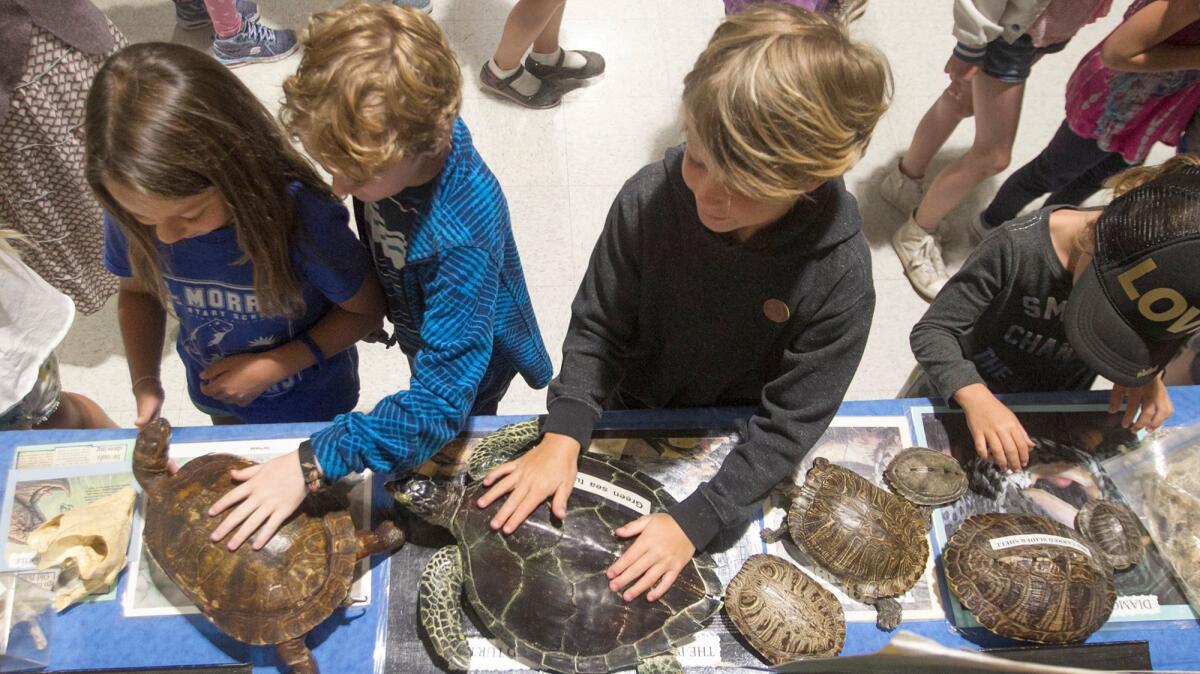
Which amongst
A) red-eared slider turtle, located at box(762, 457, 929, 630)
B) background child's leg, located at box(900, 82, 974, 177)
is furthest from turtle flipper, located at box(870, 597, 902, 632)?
background child's leg, located at box(900, 82, 974, 177)

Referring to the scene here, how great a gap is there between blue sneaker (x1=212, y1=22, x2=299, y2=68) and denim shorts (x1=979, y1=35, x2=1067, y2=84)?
7.26 ft

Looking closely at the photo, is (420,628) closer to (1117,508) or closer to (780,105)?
(780,105)

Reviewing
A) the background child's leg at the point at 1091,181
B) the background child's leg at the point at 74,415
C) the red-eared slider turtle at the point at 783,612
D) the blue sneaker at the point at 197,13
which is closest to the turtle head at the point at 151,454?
the background child's leg at the point at 74,415

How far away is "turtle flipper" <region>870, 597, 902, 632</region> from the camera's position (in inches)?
43.5

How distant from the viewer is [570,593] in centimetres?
107

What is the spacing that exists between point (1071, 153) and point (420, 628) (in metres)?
1.91

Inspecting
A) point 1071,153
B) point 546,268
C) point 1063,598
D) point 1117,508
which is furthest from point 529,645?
point 1071,153

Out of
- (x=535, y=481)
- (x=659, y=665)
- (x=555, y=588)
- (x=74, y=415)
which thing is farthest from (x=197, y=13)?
(x=659, y=665)

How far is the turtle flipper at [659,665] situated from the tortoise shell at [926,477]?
18.1 inches

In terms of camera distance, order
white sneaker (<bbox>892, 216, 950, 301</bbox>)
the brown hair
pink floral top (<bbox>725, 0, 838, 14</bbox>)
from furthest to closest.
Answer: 1. white sneaker (<bbox>892, 216, 950, 301</bbox>)
2. pink floral top (<bbox>725, 0, 838, 14</bbox>)
3. the brown hair

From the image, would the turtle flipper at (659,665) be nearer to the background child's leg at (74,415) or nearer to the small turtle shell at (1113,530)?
the small turtle shell at (1113,530)

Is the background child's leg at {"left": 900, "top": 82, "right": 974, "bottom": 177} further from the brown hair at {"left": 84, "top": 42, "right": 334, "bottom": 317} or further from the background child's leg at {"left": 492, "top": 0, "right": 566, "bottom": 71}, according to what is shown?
the brown hair at {"left": 84, "top": 42, "right": 334, "bottom": 317}

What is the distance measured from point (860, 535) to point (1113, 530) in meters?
0.42

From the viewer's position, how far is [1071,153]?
75.7 inches
